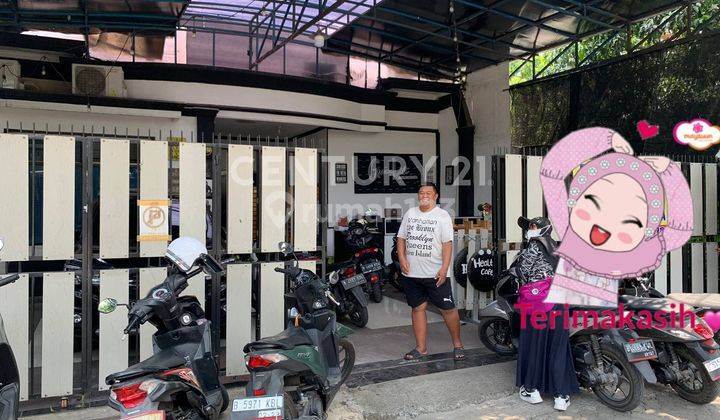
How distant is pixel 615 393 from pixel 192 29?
836 cm

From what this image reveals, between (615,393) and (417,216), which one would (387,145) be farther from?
(615,393)

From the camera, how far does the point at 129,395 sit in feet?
8.79

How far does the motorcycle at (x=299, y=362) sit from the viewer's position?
2934mm

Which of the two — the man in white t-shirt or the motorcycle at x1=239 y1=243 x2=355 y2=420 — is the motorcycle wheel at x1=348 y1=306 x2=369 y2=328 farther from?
the motorcycle at x1=239 y1=243 x2=355 y2=420

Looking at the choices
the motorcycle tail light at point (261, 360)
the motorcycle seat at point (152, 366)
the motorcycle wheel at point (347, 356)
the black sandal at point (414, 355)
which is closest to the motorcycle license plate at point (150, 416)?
the motorcycle seat at point (152, 366)

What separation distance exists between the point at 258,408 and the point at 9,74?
24.2ft

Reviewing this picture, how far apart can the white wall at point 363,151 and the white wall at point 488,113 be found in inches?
46.6

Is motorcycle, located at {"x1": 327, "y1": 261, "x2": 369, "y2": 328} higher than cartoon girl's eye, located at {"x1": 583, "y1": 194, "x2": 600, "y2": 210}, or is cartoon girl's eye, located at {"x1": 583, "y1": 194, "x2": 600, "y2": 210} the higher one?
cartoon girl's eye, located at {"x1": 583, "y1": 194, "x2": 600, "y2": 210}

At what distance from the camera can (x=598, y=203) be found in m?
5.37

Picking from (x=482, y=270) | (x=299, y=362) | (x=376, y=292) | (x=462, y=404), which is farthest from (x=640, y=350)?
(x=376, y=292)

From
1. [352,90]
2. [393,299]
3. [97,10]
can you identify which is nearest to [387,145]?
[352,90]

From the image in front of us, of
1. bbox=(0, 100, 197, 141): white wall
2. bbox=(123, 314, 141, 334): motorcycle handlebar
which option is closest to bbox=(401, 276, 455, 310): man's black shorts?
bbox=(123, 314, 141, 334): motorcycle handlebar

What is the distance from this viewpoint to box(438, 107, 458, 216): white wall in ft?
36.9

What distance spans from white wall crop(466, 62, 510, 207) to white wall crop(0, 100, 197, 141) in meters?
5.33
